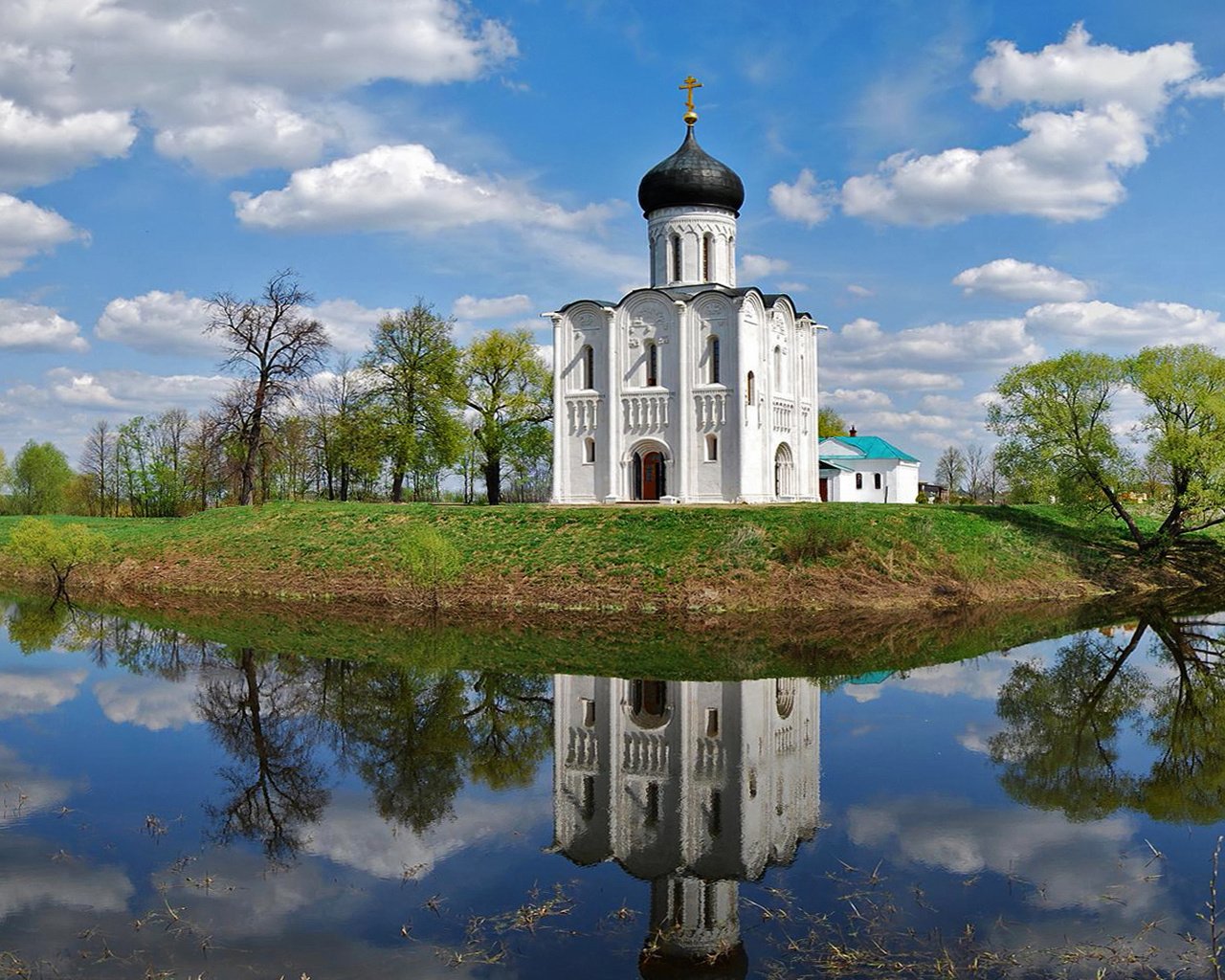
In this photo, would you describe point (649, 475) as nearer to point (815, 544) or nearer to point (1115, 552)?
point (815, 544)

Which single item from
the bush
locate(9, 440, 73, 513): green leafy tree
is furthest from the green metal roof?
locate(9, 440, 73, 513): green leafy tree

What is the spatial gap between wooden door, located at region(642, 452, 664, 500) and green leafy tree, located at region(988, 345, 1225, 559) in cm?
1210

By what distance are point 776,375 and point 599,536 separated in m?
12.3

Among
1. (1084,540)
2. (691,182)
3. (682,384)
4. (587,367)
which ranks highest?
(691,182)

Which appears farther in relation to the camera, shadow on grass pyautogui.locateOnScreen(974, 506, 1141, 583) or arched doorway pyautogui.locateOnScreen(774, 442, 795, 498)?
arched doorway pyautogui.locateOnScreen(774, 442, 795, 498)

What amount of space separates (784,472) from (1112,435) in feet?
37.9

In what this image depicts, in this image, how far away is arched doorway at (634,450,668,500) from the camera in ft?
120

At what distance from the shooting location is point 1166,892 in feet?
25.7

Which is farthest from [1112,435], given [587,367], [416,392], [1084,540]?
[416,392]

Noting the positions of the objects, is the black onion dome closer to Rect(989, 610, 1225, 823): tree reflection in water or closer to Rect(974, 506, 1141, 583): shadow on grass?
Rect(974, 506, 1141, 583): shadow on grass

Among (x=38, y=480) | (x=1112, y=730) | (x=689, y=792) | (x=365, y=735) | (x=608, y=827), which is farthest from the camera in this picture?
(x=38, y=480)

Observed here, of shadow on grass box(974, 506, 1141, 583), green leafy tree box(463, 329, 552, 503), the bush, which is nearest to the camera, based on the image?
the bush

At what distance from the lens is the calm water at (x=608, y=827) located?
23.0ft

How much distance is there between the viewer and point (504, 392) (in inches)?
2008
